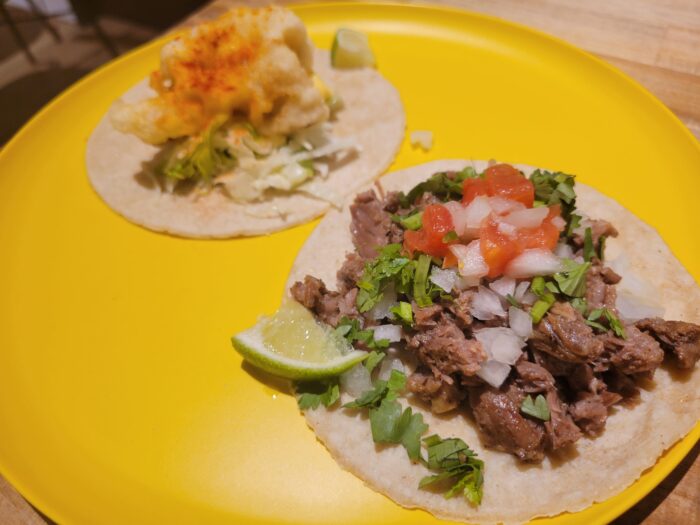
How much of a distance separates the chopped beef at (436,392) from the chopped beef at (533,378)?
26 cm

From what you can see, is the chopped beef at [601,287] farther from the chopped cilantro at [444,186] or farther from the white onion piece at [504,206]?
the chopped cilantro at [444,186]

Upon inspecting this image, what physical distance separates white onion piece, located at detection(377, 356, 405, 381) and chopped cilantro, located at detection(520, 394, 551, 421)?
56cm

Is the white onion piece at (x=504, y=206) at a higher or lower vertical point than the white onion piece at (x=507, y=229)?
higher

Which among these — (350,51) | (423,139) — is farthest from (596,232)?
(350,51)

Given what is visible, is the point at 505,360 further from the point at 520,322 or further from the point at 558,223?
the point at 558,223

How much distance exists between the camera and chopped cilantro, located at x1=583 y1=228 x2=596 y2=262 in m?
2.56

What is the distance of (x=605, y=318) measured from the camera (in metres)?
2.34

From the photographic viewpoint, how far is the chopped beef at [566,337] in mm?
2160

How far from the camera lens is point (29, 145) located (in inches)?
145

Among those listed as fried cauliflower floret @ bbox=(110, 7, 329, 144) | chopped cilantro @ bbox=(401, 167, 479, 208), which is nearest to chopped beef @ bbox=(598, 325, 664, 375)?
chopped cilantro @ bbox=(401, 167, 479, 208)

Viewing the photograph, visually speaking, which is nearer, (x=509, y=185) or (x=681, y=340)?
(x=681, y=340)

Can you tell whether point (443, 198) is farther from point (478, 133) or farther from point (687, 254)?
point (687, 254)

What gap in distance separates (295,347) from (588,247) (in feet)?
4.68

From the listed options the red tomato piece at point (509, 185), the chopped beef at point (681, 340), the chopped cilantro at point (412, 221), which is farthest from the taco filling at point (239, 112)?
the chopped beef at point (681, 340)
